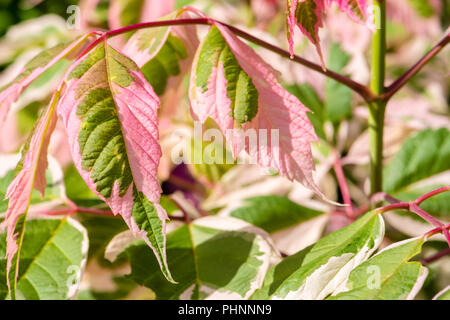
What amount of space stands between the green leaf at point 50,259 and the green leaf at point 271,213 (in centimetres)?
20

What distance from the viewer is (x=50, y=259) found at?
21.5 inches

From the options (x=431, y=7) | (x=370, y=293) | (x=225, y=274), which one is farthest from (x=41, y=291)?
(x=431, y=7)

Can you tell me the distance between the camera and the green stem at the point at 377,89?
52cm

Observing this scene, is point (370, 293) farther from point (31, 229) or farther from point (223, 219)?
point (31, 229)

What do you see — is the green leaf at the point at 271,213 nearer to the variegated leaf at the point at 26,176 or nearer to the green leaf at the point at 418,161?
the green leaf at the point at 418,161

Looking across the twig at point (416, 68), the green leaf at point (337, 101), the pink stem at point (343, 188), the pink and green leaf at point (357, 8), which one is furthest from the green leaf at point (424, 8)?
the pink and green leaf at point (357, 8)

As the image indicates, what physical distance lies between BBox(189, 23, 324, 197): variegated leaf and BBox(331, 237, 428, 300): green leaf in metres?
0.08

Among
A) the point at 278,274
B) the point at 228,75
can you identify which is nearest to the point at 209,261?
the point at 278,274

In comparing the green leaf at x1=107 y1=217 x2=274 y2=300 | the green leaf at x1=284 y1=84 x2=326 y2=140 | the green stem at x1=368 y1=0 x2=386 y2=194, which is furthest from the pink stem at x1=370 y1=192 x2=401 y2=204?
the green leaf at x1=284 y1=84 x2=326 y2=140

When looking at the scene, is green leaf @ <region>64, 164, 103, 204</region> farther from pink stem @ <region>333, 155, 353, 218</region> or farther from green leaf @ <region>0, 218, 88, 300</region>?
pink stem @ <region>333, 155, 353, 218</region>

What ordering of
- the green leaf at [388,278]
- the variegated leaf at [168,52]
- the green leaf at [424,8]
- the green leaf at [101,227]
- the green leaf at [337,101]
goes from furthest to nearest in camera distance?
the green leaf at [424,8] < the green leaf at [337,101] < the green leaf at [101,227] < the variegated leaf at [168,52] < the green leaf at [388,278]

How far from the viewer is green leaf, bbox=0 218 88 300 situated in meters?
0.52

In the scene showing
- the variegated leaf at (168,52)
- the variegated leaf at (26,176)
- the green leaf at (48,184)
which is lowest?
the green leaf at (48,184)

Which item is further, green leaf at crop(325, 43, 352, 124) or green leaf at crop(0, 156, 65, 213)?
green leaf at crop(325, 43, 352, 124)
